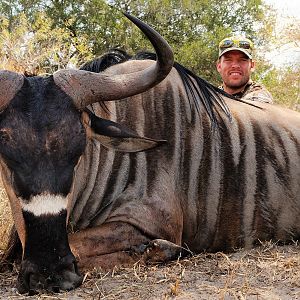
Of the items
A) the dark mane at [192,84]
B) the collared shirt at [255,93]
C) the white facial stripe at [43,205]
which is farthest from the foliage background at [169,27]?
the white facial stripe at [43,205]

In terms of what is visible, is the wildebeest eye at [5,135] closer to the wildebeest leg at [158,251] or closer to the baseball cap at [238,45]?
the wildebeest leg at [158,251]

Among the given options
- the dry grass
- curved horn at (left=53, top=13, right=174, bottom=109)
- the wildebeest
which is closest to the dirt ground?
the dry grass

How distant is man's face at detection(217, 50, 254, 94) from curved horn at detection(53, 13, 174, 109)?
3274 mm

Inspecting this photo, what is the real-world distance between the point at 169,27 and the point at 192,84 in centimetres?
1661

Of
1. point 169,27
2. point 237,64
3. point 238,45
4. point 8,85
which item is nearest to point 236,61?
point 237,64

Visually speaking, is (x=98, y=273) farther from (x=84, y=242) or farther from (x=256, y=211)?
(x=256, y=211)

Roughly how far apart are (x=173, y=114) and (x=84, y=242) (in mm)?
1068

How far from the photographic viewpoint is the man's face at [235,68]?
626 centimetres

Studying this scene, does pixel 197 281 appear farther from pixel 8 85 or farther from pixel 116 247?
pixel 8 85

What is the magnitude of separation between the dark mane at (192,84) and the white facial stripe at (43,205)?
1.37m

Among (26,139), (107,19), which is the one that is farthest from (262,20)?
(26,139)

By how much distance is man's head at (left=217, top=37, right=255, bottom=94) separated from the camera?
6.20 m

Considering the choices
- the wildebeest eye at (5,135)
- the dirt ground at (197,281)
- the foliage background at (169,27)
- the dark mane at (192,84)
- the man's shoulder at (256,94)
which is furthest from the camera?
the foliage background at (169,27)

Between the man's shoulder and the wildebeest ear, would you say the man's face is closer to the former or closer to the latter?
the man's shoulder
